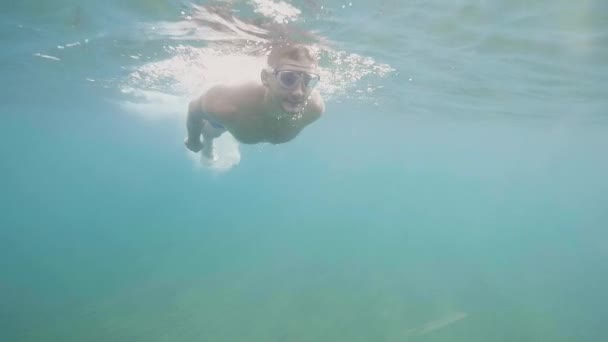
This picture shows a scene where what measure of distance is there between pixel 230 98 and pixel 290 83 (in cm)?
93

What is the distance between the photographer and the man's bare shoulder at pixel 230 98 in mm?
5516

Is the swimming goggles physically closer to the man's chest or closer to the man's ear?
the man's ear

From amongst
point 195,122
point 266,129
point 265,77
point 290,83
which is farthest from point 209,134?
point 290,83

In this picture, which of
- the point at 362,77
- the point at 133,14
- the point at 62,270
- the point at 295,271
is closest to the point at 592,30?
the point at 362,77

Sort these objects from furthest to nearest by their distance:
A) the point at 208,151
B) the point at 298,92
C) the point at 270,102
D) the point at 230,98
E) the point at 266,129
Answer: the point at 208,151, the point at 266,129, the point at 230,98, the point at 270,102, the point at 298,92

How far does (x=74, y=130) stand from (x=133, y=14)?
200ft

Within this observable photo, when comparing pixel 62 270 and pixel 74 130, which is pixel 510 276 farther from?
pixel 74 130

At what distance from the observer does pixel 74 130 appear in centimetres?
6238

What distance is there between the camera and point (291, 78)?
17.2 ft

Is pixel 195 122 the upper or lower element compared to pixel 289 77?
lower

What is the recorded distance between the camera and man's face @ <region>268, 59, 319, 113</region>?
5195 millimetres

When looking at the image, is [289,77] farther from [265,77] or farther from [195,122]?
[195,122]

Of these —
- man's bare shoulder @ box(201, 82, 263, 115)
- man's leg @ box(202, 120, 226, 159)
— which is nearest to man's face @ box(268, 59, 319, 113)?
man's bare shoulder @ box(201, 82, 263, 115)

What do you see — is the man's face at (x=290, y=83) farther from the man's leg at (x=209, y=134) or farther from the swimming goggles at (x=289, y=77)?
the man's leg at (x=209, y=134)
